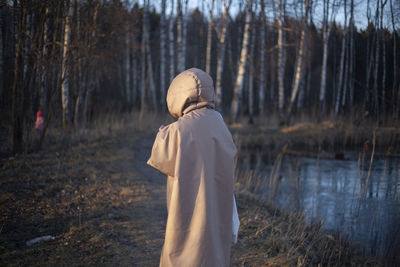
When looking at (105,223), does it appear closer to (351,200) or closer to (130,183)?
(130,183)

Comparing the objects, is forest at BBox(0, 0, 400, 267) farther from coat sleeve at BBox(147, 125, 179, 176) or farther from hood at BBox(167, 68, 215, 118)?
hood at BBox(167, 68, 215, 118)

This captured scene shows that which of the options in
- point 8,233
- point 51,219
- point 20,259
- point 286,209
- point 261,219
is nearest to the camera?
point 20,259

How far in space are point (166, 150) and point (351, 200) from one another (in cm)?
519

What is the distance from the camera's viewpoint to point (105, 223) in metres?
4.05

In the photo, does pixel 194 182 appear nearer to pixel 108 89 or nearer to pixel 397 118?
pixel 397 118

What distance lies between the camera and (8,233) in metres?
3.71

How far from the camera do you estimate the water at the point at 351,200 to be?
474 cm

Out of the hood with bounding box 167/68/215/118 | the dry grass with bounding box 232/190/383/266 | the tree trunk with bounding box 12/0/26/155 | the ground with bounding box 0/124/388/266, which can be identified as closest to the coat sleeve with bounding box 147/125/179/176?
the hood with bounding box 167/68/215/118

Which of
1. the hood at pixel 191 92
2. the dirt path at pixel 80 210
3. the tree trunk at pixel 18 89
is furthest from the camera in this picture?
the tree trunk at pixel 18 89

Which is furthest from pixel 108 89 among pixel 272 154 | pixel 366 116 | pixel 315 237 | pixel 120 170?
pixel 315 237

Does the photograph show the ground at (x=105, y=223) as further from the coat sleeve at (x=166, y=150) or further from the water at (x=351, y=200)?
the coat sleeve at (x=166, y=150)

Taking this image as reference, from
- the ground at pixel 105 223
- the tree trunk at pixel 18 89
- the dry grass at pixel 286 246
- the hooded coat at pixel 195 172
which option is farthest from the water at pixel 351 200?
the tree trunk at pixel 18 89

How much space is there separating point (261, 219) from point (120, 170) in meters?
3.36

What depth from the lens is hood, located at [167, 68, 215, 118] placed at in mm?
2289
